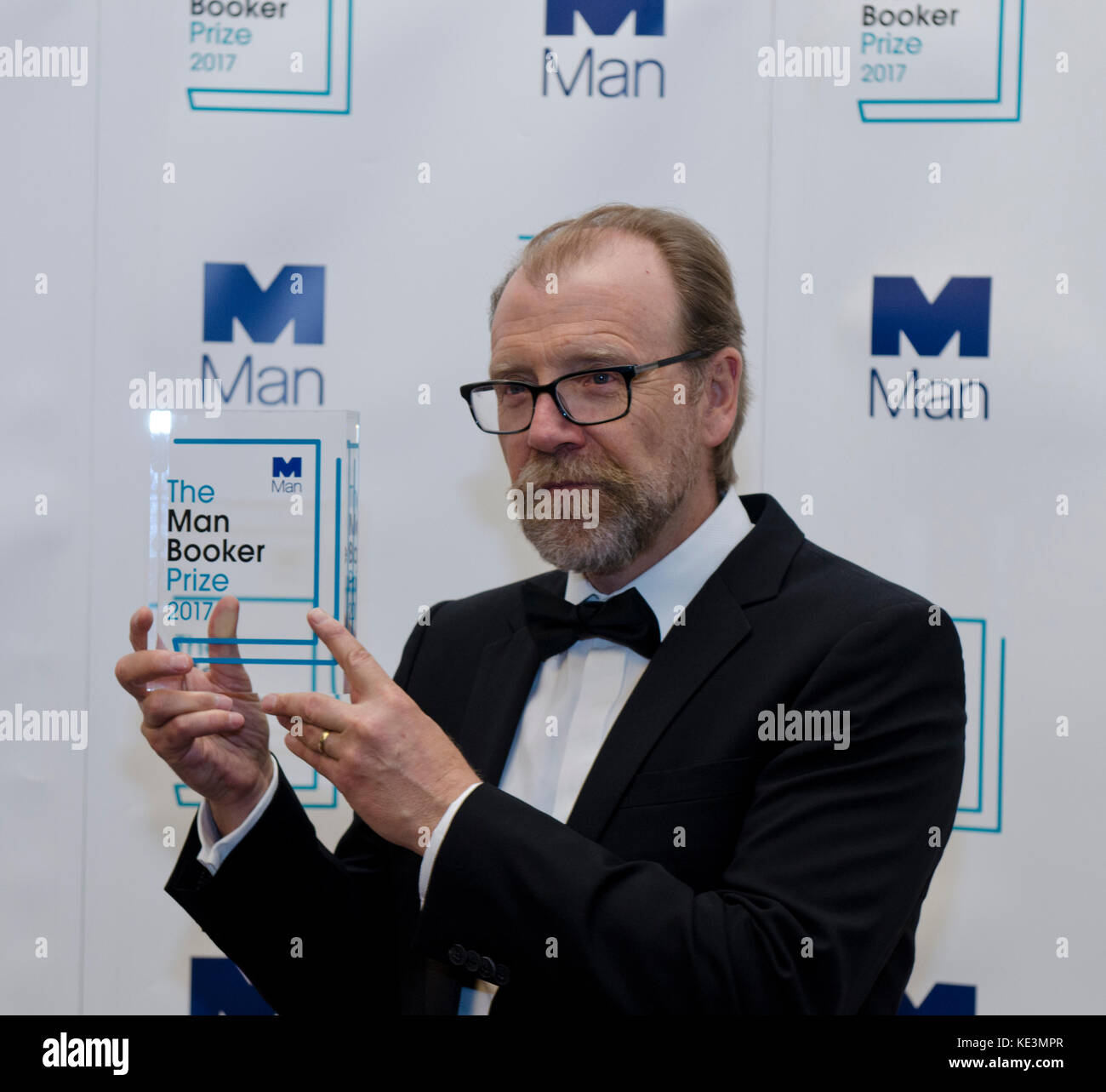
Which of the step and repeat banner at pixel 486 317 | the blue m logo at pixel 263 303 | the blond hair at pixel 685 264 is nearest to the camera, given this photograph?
the blond hair at pixel 685 264

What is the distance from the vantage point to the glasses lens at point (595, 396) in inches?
77.0

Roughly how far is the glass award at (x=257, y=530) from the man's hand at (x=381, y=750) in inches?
8.8

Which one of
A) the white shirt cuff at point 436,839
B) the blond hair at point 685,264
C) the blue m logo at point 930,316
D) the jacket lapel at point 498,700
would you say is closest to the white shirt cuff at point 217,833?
the jacket lapel at point 498,700

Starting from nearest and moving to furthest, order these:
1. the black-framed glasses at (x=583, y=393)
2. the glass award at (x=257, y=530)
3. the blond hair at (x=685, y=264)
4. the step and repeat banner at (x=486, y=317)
Answer: the glass award at (x=257, y=530)
the black-framed glasses at (x=583, y=393)
the blond hair at (x=685, y=264)
the step and repeat banner at (x=486, y=317)

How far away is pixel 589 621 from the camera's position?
1.93m

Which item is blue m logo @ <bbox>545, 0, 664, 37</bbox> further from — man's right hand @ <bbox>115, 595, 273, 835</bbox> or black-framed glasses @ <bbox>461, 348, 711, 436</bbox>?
man's right hand @ <bbox>115, 595, 273, 835</bbox>

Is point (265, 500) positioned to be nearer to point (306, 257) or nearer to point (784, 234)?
point (306, 257)

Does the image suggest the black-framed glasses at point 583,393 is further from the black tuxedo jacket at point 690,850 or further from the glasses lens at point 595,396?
the black tuxedo jacket at point 690,850

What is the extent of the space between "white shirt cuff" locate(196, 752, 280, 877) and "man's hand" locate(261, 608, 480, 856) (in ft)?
1.15

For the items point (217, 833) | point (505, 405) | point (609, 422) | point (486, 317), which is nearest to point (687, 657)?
point (609, 422)

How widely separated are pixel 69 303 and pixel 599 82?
1.42 metres

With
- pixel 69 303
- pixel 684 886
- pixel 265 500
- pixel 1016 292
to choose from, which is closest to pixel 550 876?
pixel 684 886

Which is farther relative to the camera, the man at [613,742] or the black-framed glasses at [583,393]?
the black-framed glasses at [583,393]

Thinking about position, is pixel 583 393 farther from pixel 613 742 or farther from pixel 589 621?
pixel 613 742
